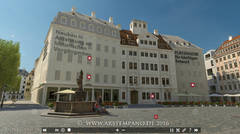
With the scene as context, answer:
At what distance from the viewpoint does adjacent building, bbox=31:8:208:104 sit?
27.8 metres

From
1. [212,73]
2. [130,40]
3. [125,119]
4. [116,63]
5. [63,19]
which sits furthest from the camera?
[212,73]

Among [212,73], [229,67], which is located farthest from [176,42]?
[212,73]

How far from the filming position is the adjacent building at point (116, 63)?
2777cm

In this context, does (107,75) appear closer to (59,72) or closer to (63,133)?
(59,72)

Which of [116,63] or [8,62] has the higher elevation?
[116,63]

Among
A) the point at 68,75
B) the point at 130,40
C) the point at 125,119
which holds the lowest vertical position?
the point at 125,119

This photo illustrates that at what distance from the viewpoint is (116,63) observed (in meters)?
33.5

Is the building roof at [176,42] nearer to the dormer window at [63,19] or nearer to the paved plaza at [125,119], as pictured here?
the dormer window at [63,19]

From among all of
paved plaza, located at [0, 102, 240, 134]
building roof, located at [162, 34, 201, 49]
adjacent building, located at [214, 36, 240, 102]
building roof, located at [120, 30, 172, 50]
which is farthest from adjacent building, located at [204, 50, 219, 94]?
paved plaza, located at [0, 102, 240, 134]

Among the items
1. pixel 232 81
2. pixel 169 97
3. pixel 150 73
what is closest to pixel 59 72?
pixel 150 73

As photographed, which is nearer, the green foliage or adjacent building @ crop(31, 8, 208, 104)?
the green foliage

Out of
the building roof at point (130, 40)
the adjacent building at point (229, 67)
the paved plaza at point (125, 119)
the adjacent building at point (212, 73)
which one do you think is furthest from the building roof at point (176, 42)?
the paved plaza at point (125, 119)

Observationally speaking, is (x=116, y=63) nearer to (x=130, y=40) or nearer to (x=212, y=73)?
(x=130, y=40)

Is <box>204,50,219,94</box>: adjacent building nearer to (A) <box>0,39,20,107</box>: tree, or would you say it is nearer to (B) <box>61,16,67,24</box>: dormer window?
(B) <box>61,16,67,24</box>: dormer window
